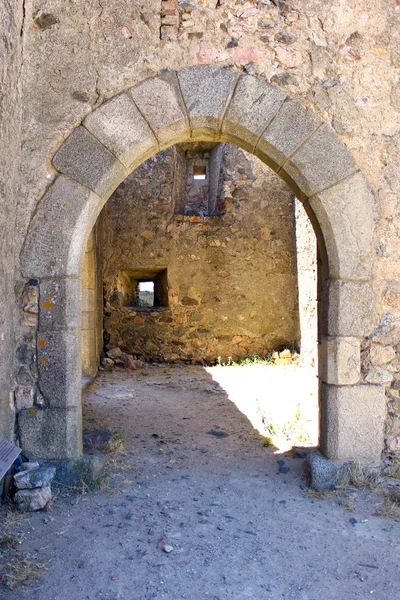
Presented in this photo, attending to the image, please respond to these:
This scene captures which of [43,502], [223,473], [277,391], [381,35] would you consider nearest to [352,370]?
[223,473]

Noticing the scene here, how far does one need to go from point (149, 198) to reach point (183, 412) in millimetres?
4300

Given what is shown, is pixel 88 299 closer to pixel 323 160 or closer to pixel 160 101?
pixel 160 101

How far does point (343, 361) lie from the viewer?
295 cm

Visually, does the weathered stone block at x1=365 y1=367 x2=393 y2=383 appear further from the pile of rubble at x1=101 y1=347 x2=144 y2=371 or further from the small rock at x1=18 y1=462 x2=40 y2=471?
the pile of rubble at x1=101 y1=347 x2=144 y2=371

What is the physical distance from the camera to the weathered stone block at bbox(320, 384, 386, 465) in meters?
2.94

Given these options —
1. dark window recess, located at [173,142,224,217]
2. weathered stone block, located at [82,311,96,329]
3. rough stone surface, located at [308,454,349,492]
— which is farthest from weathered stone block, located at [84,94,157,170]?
dark window recess, located at [173,142,224,217]

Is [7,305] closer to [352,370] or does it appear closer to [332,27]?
[352,370]

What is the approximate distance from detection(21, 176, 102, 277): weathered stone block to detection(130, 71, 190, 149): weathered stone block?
0.64m

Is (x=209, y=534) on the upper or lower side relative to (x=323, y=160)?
lower

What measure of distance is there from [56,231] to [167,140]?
93 centimetres

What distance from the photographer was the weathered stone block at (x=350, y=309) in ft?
9.71

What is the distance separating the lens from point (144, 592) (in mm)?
1922

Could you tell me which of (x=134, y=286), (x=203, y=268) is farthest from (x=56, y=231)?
(x=134, y=286)

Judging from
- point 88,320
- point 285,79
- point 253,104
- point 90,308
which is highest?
point 285,79
